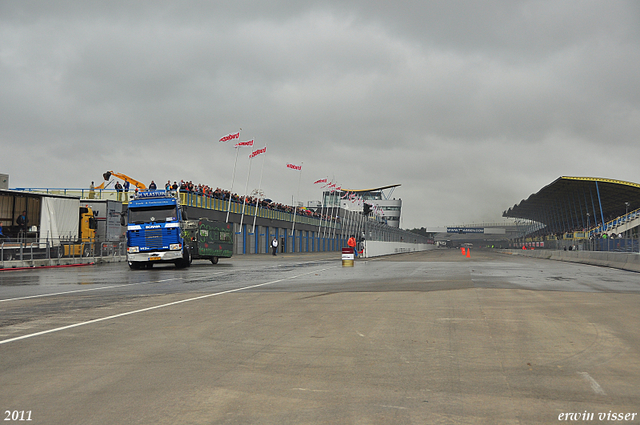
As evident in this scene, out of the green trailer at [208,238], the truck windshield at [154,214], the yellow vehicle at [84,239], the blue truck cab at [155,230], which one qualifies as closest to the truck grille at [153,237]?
the blue truck cab at [155,230]

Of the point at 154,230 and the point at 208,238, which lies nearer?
the point at 154,230

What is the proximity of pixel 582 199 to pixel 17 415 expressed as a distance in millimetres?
105778

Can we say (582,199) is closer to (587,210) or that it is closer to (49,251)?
(587,210)

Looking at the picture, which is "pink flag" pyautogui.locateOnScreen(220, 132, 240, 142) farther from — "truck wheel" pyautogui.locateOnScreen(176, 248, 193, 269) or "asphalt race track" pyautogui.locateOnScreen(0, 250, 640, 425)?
"asphalt race track" pyautogui.locateOnScreen(0, 250, 640, 425)

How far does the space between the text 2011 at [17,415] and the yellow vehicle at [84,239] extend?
3030 cm

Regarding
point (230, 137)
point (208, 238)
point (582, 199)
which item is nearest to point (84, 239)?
point (208, 238)

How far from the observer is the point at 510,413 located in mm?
4605

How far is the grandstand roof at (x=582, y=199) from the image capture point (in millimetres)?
81175

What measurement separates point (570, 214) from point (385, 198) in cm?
7084

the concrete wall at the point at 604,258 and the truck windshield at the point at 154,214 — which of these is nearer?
the truck windshield at the point at 154,214

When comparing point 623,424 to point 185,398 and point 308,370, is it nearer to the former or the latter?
point 308,370

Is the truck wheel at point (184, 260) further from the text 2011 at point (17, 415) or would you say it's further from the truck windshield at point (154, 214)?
the text 2011 at point (17, 415)

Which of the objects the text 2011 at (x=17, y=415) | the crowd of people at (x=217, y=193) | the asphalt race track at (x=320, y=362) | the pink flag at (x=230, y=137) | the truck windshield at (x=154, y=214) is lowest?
the text 2011 at (x=17, y=415)

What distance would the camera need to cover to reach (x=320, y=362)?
21.0 feet
